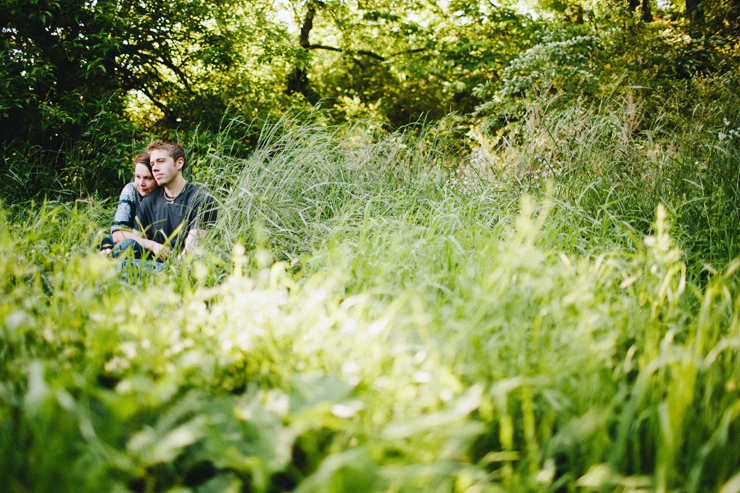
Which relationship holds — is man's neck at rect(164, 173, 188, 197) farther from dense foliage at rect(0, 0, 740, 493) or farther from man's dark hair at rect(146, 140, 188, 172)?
dense foliage at rect(0, 0, 740, 493)

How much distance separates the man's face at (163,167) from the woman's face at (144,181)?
0.55 ft

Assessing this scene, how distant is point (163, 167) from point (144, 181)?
32cm

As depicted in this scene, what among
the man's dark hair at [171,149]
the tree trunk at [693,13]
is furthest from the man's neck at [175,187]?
the tree trunk at [693,13]

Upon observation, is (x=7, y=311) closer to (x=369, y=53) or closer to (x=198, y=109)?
(x=198, y=109)

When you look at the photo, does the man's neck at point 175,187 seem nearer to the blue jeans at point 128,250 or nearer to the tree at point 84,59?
the blue jeans at point 128,250

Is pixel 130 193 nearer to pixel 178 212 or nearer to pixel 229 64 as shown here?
pixel 178 212

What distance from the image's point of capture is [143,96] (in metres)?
6.28

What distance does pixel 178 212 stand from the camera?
291 centimetres

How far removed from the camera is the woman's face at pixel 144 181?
308 cm

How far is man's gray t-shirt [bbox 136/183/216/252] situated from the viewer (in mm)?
2657

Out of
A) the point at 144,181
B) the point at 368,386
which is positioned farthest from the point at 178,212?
the point at 368,386

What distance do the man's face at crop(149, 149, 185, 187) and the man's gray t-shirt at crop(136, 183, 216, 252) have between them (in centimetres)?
13

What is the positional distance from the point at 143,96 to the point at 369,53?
21.6 feet

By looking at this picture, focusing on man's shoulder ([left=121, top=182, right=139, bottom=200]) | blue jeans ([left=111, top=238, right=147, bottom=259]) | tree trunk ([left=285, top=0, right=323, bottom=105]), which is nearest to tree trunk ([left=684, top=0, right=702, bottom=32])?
tree trunk ([left=285, top=0, right=323, bottom=105])
